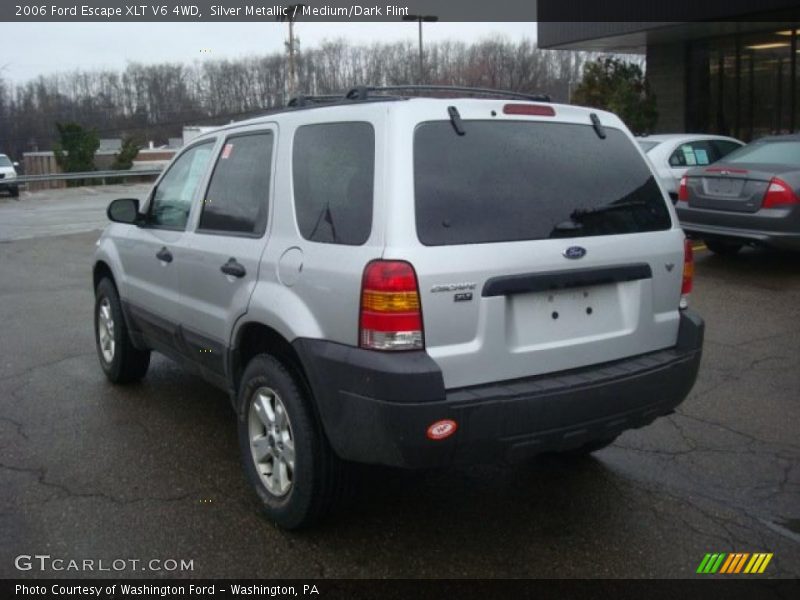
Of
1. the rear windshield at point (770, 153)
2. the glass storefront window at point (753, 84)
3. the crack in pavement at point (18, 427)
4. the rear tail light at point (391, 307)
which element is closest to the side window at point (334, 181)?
the rear tail light at point (391, 307)

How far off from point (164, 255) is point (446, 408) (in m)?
2.42

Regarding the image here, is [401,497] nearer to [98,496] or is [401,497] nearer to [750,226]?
[98,496]

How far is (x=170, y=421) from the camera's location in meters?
5.04

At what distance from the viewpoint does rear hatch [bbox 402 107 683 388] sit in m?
3.09

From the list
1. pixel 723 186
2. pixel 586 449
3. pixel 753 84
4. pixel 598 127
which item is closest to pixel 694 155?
pixel 723 186

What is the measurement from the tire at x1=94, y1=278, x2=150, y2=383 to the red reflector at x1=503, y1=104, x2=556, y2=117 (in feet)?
10.7

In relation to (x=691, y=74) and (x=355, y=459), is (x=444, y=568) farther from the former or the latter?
(x=691, y=74)

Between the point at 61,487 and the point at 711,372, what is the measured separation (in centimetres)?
451

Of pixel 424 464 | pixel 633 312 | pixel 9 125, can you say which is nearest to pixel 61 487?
pixel 424 464

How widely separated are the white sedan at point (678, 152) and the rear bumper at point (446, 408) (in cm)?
869

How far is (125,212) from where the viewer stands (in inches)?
204

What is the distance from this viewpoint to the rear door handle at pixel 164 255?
15.3 feet

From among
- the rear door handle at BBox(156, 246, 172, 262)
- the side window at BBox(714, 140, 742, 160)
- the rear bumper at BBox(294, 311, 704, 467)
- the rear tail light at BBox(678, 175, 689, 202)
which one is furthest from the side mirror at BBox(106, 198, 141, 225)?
the side window at BBox(714, 140, 742, 160)

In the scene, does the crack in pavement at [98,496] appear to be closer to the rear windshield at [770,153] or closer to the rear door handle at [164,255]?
the rear door handle at [164,255]
